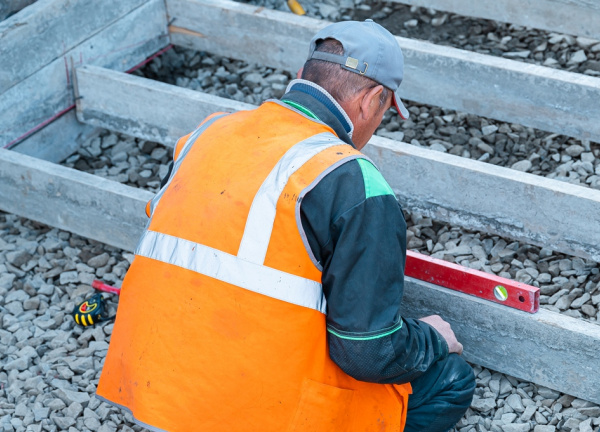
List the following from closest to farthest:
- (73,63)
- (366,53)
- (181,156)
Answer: (366,53), (181,156), (73,63)

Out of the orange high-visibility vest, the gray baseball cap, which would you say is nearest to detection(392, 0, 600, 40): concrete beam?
the gray baseball cap

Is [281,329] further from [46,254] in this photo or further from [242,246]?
[46,254]

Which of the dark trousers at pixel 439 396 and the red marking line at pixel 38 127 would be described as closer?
the dark trousers at pixel 439 396

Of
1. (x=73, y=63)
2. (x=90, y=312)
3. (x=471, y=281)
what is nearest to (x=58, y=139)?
(x=73, y=63)

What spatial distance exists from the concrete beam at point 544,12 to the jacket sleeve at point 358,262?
292 centimetres

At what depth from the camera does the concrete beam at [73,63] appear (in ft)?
14.5

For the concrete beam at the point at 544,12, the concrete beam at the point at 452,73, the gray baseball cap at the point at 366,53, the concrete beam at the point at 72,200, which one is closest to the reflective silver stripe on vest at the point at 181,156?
the gray baseball cap at the point at 366,53

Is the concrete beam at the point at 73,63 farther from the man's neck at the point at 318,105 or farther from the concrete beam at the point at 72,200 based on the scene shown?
the man's neck at the point at 318,105

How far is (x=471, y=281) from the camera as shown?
309 centimetres

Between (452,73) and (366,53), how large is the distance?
6.39 feet

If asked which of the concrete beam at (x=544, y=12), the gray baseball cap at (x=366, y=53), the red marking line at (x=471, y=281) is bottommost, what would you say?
the red marking line at (x=471, y=281)

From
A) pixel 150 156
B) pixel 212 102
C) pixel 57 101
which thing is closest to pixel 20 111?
pixel 57 101

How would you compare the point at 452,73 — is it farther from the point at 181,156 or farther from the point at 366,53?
the point at 181,156

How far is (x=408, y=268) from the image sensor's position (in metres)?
3.23
